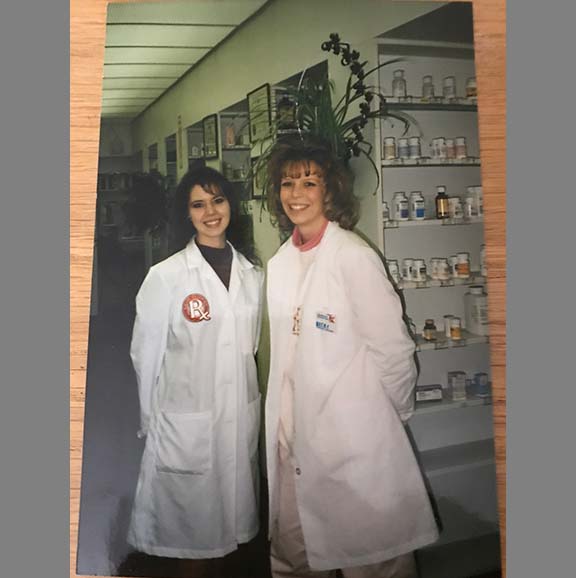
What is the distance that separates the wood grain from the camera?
69.9 inches

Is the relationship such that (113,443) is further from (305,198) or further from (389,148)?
(389,148)

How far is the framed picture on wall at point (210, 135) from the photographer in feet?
5.65

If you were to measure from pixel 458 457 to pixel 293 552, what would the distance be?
0.50 meters

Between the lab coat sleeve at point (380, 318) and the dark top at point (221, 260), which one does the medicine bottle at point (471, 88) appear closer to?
the lab coat sleeve at point (380, 318)

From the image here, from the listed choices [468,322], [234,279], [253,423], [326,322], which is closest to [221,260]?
[234,279]

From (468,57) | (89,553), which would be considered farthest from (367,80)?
(89,553)

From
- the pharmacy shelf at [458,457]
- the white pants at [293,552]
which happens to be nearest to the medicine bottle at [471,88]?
the pharmacy shelf at [458,457]

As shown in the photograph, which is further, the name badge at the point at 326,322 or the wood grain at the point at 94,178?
the wood grain at the point at 94,178

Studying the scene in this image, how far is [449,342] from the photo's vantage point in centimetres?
171

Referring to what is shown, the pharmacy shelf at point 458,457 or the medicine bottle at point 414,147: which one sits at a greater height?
the medicine bottle at point 414,147

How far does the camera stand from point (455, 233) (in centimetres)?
173

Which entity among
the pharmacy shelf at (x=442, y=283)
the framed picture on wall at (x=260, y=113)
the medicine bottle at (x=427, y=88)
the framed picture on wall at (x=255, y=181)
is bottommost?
the pharmacy shelf at (x=442, y=283)

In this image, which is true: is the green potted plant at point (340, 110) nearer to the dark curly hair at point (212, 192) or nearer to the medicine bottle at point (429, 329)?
the dark curly hair at point (212, 192)

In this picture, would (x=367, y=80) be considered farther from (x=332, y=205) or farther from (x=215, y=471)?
(x=215, y=471)
